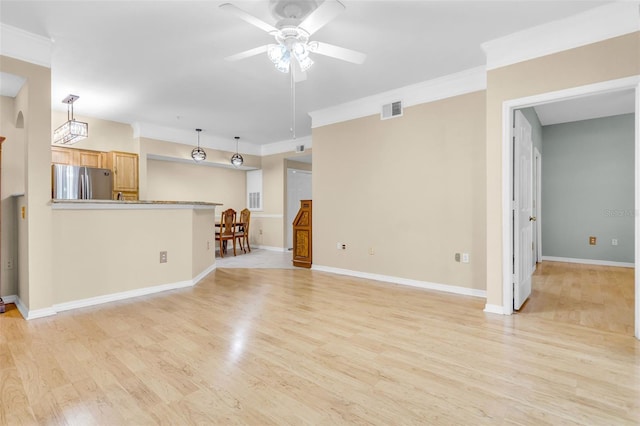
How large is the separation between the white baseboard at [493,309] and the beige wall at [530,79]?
0.12ft

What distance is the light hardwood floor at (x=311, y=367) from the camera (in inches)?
63.0

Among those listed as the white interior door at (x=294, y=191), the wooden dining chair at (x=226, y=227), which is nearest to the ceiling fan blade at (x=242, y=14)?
the wooden dining chair at (x=226, y=227)

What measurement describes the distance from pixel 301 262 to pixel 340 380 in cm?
377

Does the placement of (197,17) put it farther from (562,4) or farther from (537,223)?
(537,223)

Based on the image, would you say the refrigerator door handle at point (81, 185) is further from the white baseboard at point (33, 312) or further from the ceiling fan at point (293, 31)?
the ceiling fan at point (293, 31)

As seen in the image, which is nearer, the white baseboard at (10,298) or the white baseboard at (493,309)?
the white baseboard at (493,309)

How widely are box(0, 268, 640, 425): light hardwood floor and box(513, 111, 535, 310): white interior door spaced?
1.48 feet

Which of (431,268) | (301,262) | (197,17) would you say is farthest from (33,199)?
(431,268)

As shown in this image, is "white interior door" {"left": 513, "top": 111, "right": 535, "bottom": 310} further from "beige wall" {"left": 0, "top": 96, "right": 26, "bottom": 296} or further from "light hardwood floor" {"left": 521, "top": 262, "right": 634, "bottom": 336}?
"beige wall" {"left": 0, "top": 96, "right": 26, "bottom": 296}

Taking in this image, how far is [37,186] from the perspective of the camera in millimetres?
3027

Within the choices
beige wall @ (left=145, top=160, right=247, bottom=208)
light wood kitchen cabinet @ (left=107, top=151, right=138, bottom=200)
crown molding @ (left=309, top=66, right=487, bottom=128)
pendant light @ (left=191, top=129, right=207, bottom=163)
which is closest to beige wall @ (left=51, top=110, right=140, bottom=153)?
light wood kitchen cabinet @ (left=107, top=151, right=138, bottom=200)

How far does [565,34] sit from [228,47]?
3038 mm

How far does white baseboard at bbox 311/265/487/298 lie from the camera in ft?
12.5

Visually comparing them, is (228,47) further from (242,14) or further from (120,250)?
(120,250)
